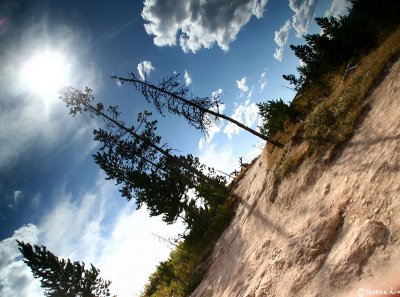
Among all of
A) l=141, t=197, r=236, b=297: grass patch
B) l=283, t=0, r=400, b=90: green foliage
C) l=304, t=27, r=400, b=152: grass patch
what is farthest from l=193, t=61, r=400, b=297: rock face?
l=283, t=0, r=400, b=90: green foliage

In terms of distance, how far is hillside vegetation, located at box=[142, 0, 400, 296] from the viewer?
11.9m

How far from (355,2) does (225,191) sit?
20.6 meters

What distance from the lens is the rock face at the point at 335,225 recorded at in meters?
6.29

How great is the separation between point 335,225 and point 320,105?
8.79 m

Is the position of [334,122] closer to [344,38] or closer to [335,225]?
[335,225]

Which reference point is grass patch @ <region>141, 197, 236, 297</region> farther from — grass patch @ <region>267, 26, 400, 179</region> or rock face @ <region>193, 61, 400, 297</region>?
grass patch @ <region>267, 26, 400, 179</region>

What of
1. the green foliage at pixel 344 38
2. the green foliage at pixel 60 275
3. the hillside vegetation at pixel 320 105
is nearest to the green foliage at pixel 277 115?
the hillside vegetation at pixel 320 105

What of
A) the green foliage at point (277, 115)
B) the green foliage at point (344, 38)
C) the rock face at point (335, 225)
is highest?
the green foliage at point (344, 38)

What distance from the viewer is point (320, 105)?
14914 millimetres

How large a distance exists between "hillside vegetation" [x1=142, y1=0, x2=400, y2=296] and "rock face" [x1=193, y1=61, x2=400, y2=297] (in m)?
0.92

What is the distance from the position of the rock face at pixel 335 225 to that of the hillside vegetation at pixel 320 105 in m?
0.92

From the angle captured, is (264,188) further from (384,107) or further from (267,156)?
(384,107)

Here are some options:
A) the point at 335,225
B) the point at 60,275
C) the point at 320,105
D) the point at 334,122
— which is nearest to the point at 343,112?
the point at 334,122

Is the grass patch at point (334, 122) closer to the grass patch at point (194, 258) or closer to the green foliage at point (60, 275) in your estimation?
the grass patch at point (194, 258)
